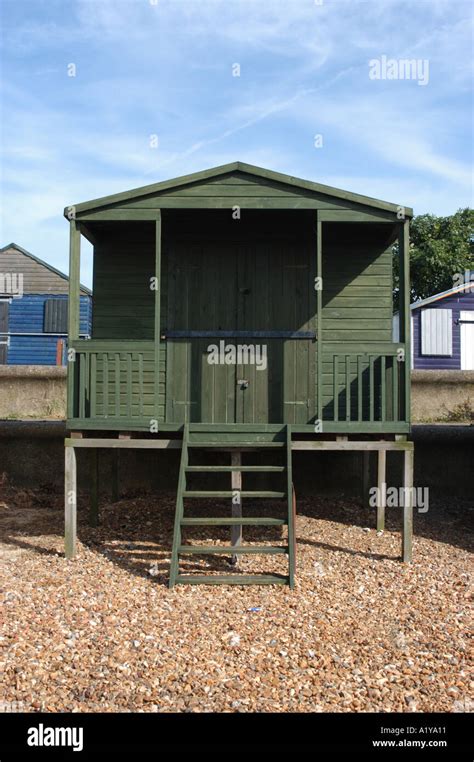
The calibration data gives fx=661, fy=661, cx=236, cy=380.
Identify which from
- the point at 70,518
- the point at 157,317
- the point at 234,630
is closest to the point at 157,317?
the point at 157,317

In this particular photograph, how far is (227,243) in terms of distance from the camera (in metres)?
8.80

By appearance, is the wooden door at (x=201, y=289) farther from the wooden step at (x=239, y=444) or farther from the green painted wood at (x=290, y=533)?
the green painted wood at (x=290, y=533)

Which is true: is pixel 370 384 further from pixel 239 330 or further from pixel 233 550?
pixel 233 550

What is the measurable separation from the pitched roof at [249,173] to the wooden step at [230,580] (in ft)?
14.1

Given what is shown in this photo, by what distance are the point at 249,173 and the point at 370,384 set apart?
2.82m

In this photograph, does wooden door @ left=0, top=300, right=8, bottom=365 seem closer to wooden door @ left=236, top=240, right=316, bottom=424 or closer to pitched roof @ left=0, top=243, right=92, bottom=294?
pitched roof @ left=0, top=243, right=92, bottom=294

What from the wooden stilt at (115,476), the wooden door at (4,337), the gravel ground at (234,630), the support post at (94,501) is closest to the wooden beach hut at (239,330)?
the gravel ground at (234,630)

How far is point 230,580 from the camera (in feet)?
21.8

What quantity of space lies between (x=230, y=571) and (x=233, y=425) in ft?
5.40

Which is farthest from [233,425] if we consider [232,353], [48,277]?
[48,277]

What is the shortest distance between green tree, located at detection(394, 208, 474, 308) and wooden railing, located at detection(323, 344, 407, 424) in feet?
92.7

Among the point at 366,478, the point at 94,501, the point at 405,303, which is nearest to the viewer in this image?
the point at 405,303
